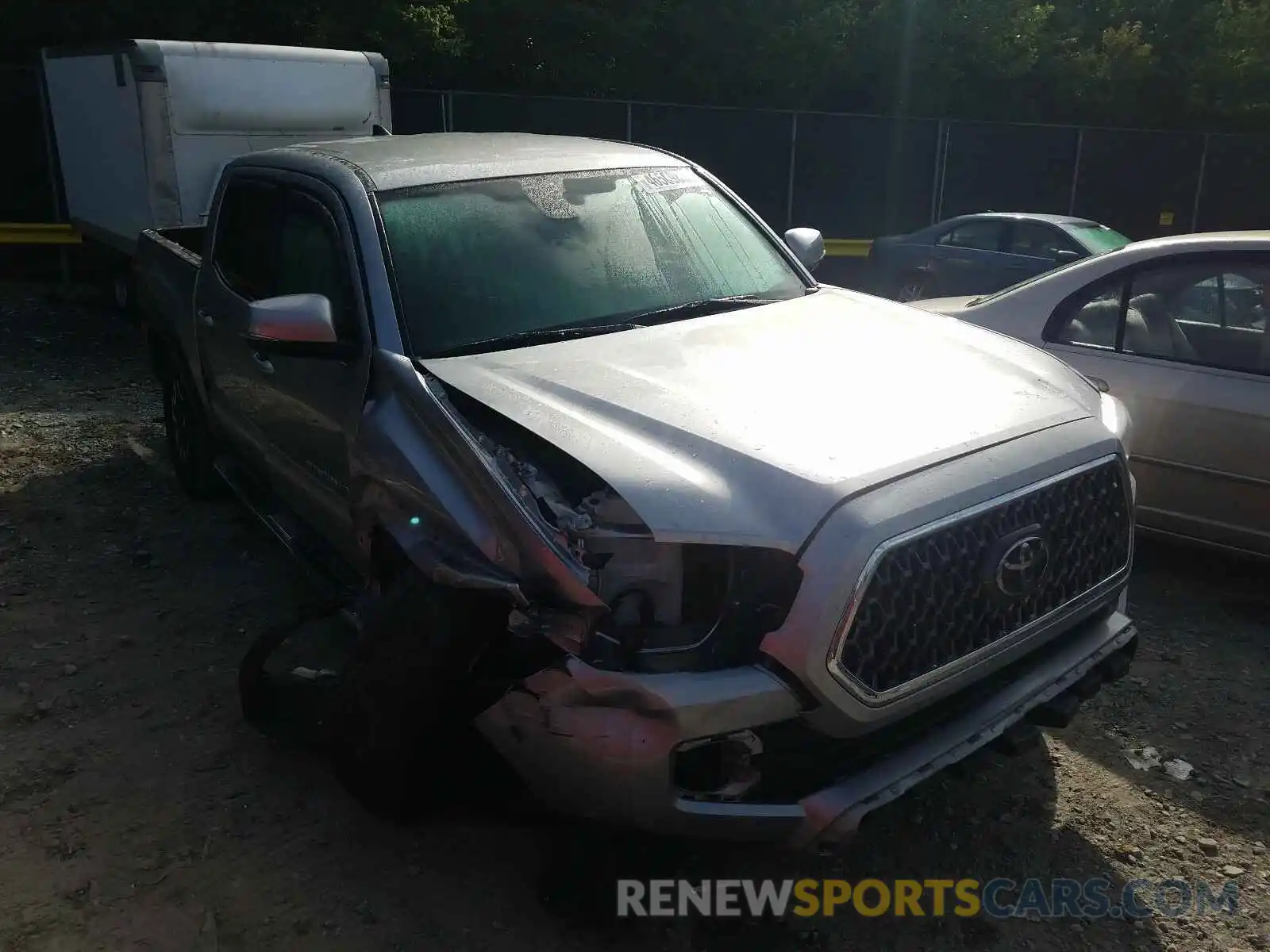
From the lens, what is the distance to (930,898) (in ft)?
10.0

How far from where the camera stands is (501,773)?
292 cm

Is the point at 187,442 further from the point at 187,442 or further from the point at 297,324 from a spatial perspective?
the point at 297,324

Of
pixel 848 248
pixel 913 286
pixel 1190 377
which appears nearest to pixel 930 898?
pixel 1190 377

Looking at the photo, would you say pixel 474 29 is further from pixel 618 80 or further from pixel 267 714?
pixel 267 714

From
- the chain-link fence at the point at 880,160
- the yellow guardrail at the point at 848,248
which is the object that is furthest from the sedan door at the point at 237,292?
the yellow guardrail at the point at 848,248

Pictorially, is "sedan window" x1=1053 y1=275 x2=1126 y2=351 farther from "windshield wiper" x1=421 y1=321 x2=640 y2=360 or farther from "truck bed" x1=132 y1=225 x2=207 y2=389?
"truck bed" x1=132 y1=225 x2=207 y2=389

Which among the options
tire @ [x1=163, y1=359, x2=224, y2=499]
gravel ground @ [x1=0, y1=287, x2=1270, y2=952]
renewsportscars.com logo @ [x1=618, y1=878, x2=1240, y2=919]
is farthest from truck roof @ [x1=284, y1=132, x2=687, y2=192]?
renewsportscars.com logo @ [x1=618, y1=878, x2=1240, y2=919]

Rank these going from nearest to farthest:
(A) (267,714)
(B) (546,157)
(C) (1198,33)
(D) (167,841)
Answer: (D) (167,841)
(A) (267,714)
(B) (546,157)
(C) (1198,33)

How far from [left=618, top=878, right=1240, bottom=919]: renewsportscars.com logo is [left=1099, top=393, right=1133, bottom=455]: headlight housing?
1.23 metres

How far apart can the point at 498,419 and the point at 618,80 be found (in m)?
15.1

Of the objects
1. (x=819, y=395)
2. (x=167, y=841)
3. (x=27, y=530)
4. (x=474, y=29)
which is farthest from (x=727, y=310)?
(x=474, y=29)

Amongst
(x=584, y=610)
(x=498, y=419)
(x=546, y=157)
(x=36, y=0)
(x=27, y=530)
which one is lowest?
(x=27, y=530)

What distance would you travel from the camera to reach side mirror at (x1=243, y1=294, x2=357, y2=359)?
3328 millimetres

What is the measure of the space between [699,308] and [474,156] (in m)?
1.06
